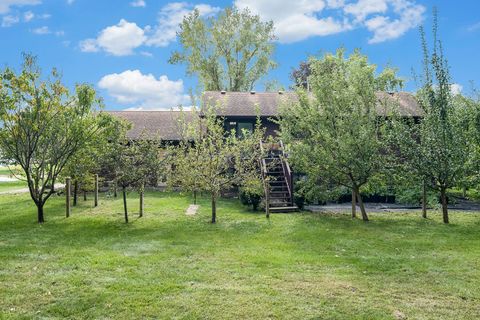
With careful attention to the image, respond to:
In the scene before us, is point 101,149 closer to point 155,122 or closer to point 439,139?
point 439,139

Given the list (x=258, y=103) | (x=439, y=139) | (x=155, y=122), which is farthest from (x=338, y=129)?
(x=155, y=122)

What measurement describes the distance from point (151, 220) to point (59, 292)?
922 cm

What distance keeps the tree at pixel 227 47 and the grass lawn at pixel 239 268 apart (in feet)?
110

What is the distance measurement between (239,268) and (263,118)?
20.6m

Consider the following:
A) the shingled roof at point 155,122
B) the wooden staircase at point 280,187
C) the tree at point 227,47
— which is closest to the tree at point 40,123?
the wooden staircase at point 280,187

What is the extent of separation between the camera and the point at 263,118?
30.3 m

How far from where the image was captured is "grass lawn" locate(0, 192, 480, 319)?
7.95m

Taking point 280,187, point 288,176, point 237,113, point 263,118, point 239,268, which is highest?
point 237,113

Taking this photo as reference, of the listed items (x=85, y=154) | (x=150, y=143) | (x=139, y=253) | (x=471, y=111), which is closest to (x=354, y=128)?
(x=471, y=111)

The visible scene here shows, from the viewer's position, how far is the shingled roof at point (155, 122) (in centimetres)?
3303

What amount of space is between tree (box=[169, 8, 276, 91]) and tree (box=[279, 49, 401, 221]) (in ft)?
99.4

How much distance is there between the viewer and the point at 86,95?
18.0 metres

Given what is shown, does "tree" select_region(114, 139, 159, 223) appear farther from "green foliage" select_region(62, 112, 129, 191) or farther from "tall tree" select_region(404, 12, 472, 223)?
"tall tree" select_region(404, 12, 472, 223)

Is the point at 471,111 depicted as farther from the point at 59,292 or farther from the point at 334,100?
the point at 59,292
